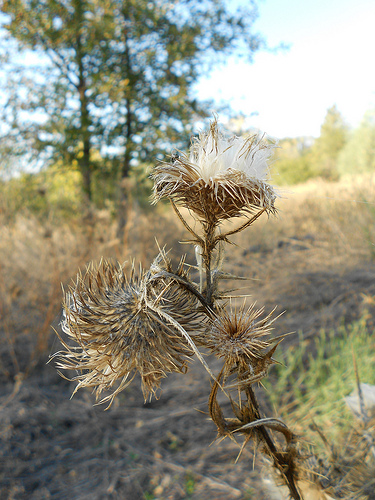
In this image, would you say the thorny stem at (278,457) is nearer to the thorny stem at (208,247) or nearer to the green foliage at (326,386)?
the thorny stem at (208,247)

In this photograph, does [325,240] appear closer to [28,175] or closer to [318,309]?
[318,309]

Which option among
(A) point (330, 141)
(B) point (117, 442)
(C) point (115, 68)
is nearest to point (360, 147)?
(A) point (330, 141)

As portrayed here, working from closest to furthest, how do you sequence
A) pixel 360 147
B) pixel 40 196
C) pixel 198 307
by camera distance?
pixel 198 307 → pixel 40 196 → pixel 360 147

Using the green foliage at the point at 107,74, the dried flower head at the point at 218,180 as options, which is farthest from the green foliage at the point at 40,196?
the dried flower head at the point at 218,180

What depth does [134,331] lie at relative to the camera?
653mm

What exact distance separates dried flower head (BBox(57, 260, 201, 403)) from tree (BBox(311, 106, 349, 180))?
146ft

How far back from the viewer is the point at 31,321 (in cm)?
393

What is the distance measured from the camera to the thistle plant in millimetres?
578

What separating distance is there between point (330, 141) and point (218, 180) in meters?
50.6

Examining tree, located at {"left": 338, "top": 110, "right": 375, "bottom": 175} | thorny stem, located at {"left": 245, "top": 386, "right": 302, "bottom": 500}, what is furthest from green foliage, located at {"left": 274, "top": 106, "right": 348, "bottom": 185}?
thorny stem, located at {"left": 245, "top": 386, "right": 302, "bottom": 500}

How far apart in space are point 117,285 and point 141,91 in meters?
7.81

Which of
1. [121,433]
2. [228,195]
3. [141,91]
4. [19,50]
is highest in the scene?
[19,50]

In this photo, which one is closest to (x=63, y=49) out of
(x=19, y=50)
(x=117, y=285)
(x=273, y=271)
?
(x=19, y=50)

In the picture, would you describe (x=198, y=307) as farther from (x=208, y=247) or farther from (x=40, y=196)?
(x=40, y=196)
